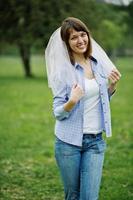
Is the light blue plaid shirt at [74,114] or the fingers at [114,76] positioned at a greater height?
the fingers at [114,76]

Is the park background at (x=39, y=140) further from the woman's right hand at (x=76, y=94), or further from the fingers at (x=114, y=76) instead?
the woman's right hand at (x=76, y=94)

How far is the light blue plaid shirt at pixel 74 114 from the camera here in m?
4.79

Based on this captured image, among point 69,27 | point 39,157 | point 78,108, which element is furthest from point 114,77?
point 39,157

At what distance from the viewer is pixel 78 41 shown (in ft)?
16.0

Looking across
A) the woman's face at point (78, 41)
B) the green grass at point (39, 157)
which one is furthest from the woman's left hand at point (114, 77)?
the green grass at point (39, 157)

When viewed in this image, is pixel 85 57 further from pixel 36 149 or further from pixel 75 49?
pixel 36 149

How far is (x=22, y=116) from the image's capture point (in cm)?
1616

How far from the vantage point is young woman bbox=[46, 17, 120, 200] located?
4816 mm

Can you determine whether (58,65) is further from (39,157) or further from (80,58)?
(39,157)

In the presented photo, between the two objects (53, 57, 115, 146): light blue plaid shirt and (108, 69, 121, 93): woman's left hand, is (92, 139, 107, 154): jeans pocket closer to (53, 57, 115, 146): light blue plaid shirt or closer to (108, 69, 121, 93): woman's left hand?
(53, 57, 115, 146): light blue plaid shirt

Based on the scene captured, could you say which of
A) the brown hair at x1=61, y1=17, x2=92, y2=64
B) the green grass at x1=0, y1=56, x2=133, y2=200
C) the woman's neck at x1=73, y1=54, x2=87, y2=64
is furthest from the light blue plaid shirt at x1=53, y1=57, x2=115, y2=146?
the green grass at x1=0, y1=56, x2=133, y2=200

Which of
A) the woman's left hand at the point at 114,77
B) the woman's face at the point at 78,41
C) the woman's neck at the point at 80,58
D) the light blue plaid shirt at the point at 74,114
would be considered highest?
the woman's face at the point at 78,41

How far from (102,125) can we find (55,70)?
2.20 feet


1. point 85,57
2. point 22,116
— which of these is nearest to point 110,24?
point 22,116
